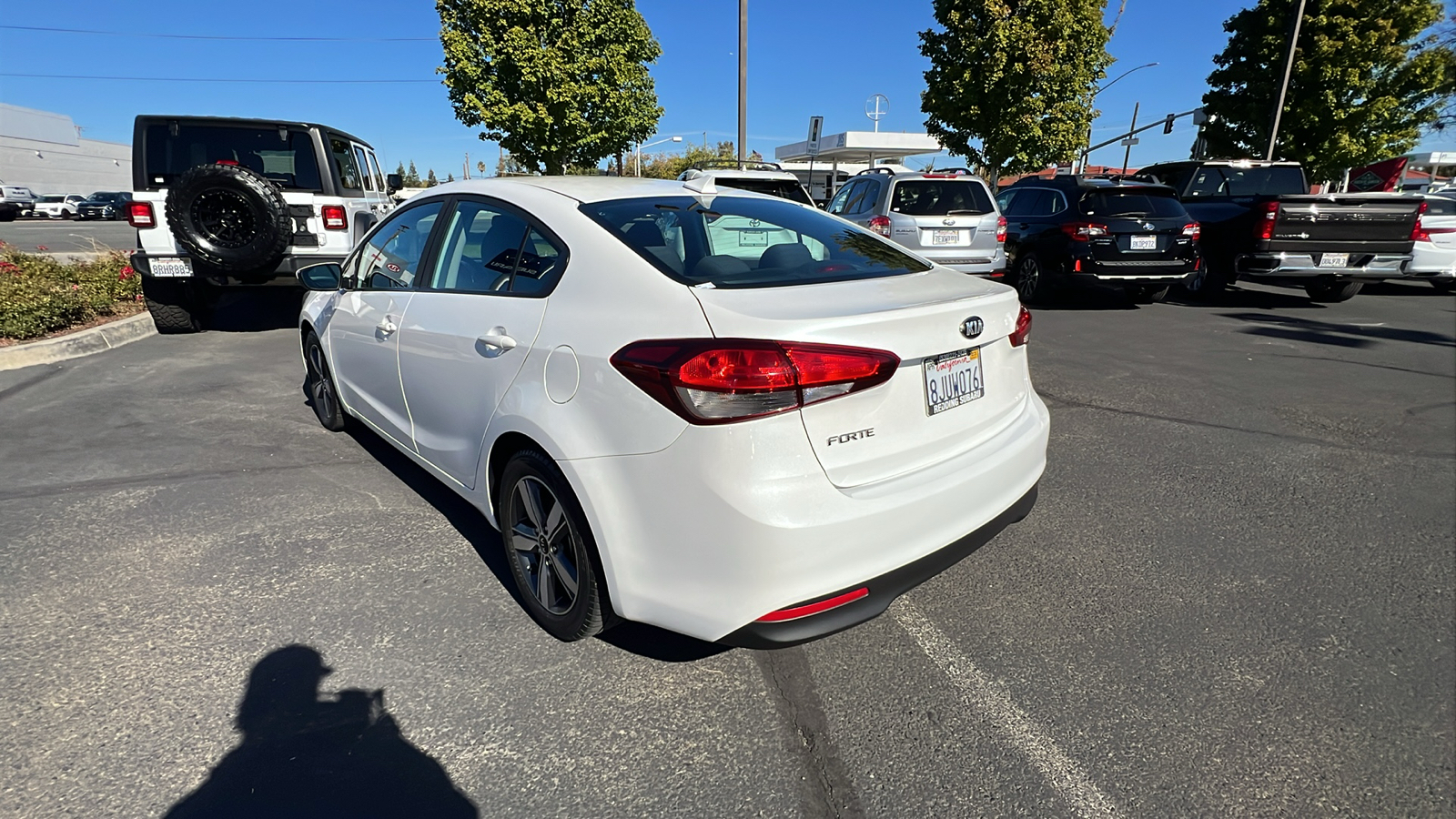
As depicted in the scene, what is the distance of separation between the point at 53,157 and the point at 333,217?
76757mm

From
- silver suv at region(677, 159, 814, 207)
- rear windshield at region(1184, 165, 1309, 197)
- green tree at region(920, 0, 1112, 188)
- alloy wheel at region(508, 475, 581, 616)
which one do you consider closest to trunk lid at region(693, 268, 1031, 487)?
alloy wheel at region(508, 475, 581, 616)

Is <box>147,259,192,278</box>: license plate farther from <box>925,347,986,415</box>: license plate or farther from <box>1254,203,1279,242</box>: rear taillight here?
<box>1254,203,1279,242</box>: rear taillight

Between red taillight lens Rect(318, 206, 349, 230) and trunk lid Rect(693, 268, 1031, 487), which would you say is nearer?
trunk lid Rect(693, 268, 1031, 487)

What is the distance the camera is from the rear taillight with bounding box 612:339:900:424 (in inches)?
76.5

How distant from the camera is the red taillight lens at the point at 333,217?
7.49 meters

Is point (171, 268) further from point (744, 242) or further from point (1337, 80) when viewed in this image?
point (1337, 80)

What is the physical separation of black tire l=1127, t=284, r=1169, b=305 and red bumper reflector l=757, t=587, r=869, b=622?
9.28 m

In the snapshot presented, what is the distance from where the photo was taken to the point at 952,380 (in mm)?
2357

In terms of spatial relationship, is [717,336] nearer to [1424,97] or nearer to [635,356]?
[635,356]

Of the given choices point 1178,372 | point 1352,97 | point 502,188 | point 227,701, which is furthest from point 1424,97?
point 227,701

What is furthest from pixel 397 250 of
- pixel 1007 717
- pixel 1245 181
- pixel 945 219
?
pixel 1245 181

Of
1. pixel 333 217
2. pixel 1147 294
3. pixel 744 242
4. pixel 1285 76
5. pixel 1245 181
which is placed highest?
pixel 1285 76

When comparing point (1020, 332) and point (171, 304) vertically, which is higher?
point (1020, 332)

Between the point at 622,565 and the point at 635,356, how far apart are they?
617mm
